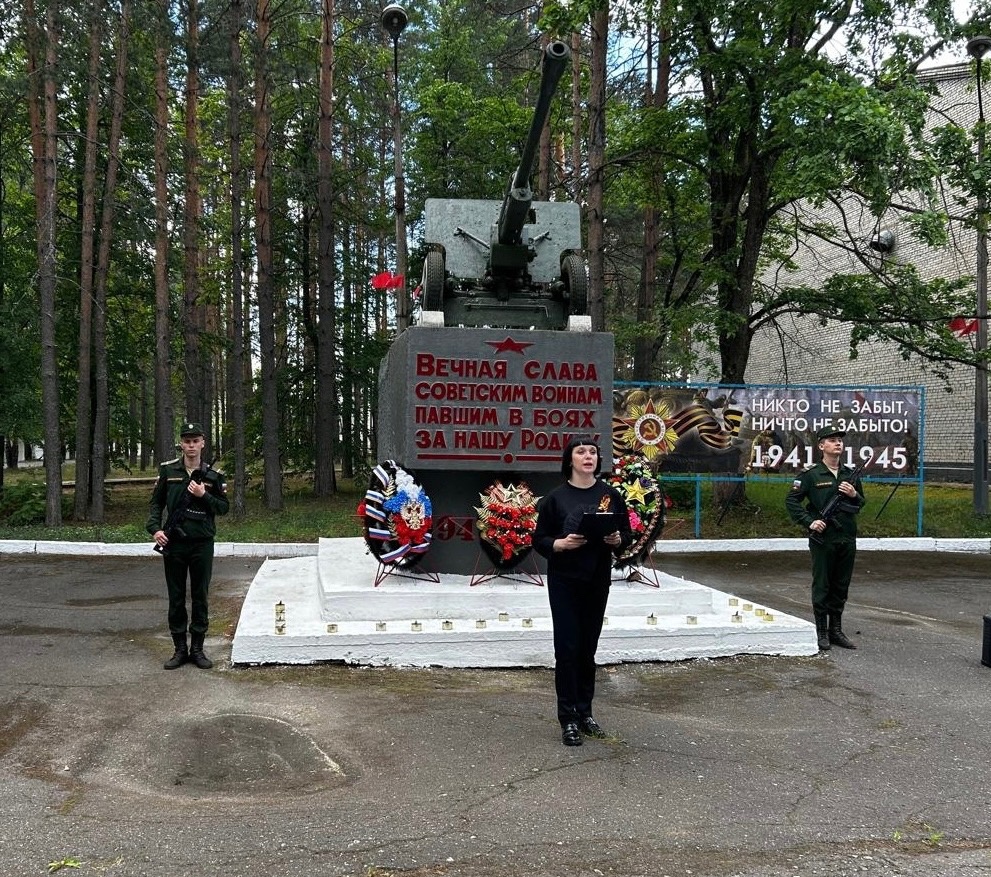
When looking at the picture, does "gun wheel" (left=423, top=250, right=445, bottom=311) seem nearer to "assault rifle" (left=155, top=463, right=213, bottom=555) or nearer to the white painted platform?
the white painted platform

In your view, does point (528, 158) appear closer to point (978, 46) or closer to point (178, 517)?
point (178, 517)

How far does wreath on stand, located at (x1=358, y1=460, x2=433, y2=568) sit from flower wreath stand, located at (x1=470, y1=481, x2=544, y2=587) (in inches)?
20.3

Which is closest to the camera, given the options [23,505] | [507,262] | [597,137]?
[507,262]

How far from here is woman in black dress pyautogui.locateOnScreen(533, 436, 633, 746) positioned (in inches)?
195

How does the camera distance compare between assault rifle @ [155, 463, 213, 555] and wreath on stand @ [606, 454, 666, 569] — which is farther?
wreath on stand @ [606, 454, 666, 569]

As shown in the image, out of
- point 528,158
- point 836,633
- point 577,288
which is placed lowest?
point 836,633

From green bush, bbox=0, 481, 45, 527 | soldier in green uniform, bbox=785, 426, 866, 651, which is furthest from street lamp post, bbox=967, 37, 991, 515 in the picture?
green bush, bbox=0, 481, 45, 527

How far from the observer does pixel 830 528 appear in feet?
24.3

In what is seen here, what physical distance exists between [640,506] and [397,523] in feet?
7.59

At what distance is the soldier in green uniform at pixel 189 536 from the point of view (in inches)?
257

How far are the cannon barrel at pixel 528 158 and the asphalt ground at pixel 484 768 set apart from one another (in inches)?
166

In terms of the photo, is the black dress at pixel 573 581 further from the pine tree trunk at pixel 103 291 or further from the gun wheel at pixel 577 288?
the pine tree trunk at pixel 103 291

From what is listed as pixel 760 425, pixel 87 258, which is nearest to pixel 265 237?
pixel 87 258

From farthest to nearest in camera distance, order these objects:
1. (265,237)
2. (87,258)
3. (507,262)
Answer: (265,237) < (87,258) < (507,262)
